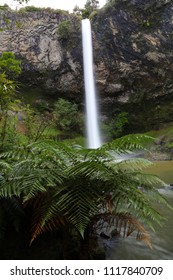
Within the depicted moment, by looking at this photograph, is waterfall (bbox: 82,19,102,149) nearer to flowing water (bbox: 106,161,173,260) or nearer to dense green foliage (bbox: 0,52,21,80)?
dense green foliage (bbox: 0,52,21,80)

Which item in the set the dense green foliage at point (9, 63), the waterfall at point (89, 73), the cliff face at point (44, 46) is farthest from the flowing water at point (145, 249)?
the cliff face at point (44, 46)

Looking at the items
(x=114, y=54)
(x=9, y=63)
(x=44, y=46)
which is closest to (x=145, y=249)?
(x=9, y=63)

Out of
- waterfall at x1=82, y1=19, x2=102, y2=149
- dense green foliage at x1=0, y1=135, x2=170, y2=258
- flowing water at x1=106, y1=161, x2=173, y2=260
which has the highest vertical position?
waterfall at x1=82, y1=19, x2=102, y2=149

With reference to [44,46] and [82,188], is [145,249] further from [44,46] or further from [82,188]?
[44,46]

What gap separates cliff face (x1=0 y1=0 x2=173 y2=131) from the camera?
20.3 m

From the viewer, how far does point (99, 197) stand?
196 centimetres

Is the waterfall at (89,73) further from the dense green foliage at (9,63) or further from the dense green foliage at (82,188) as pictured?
the dense green foliage at (82,188)

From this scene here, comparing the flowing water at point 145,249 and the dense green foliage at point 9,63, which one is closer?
the flowing water at point 145,249

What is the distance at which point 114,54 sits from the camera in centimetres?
2106

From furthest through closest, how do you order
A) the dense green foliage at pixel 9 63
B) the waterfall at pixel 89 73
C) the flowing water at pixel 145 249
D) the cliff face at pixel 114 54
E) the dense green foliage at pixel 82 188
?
the waterfall at pixel 89 73 < the cliff face at pixel 114 54 < the dense green foliage at pixel 9 63 < the flowing water at pixel 145 249 < the dense green foliage at pixel 82 188

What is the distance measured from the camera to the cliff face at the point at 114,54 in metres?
20.3

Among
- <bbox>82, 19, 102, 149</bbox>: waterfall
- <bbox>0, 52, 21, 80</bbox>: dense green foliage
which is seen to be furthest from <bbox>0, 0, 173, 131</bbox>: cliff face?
<bbox>0, 52, 21, 80</bbox>: dense green foliage

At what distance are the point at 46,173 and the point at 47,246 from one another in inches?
29.2

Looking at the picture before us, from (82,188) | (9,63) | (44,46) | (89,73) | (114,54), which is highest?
(44,46)
